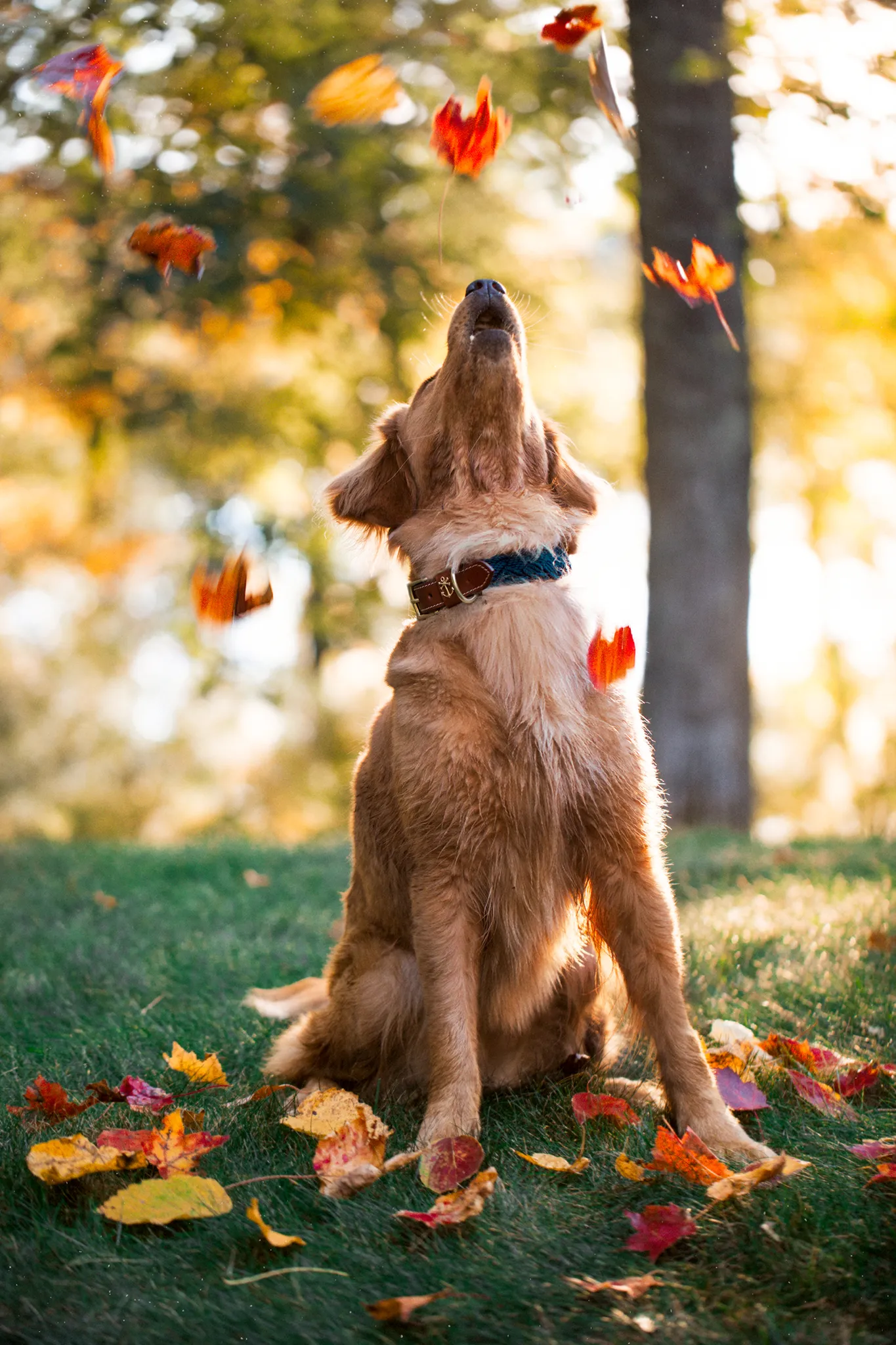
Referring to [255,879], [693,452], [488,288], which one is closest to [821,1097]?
[488,288]

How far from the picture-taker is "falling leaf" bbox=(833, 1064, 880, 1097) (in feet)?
8.52

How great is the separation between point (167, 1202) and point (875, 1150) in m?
1.30

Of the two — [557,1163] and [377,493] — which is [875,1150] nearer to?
[557,1163]

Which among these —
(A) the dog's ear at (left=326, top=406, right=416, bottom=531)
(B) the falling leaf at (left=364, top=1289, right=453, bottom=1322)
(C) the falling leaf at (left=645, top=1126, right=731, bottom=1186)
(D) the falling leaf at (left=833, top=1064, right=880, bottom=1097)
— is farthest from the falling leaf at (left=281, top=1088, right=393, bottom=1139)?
(A) the dog's ear at (left=326, top=406, right=416, bottom=531)

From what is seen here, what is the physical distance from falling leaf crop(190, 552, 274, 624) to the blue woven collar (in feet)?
2.04

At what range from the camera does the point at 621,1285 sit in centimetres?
168

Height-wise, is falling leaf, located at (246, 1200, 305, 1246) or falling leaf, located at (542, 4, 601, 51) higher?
falling leaf, located at (542, 4, 601, 51)

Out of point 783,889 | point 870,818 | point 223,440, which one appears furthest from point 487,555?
point 223,440

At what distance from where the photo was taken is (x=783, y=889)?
196 inches

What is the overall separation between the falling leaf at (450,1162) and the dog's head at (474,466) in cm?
134

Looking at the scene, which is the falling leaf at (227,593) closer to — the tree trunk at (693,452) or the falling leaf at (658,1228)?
the falling leaf at (658,1228)

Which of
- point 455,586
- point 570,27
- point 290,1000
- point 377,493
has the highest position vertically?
point 570,27

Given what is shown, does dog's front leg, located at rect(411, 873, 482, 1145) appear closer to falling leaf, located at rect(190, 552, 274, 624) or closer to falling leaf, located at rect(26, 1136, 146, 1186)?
falling leaf, located at rect(26, 1136, 146, 1186)

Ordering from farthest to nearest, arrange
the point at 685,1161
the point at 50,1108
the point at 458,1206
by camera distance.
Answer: the point at 50,1108, the point at 685,1161, the point at 458,1206
